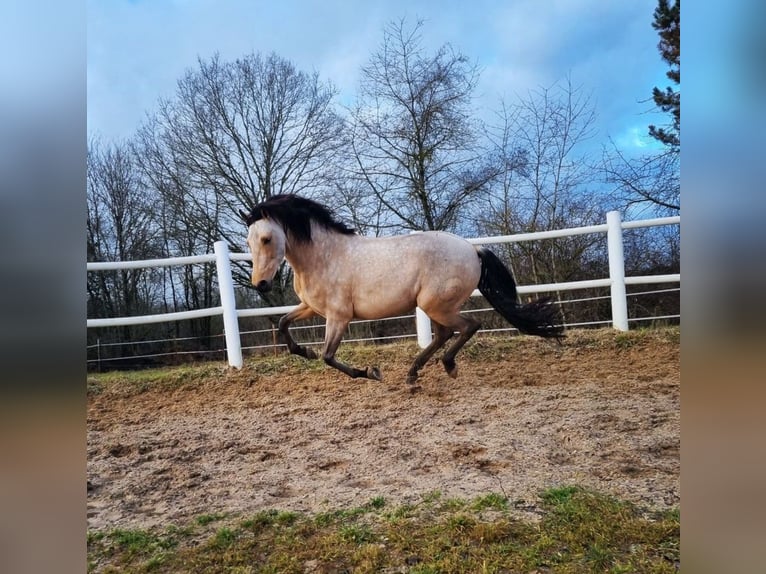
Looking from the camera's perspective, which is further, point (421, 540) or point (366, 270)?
point (366, 270)

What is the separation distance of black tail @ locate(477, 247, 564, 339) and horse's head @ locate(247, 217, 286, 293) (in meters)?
1.14

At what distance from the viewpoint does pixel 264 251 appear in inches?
77.0

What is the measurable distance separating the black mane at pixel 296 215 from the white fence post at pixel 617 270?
229cm

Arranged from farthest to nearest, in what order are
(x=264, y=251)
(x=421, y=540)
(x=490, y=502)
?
(x=264, y=251) → (x=490, y=502) → (x=421, y=540)

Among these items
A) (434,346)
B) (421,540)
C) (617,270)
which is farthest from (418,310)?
(421,540)

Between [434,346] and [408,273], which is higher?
[408,273]

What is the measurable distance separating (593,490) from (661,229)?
2.87m

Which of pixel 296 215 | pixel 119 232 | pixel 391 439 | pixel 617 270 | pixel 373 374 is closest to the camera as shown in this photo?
pixel 391 439

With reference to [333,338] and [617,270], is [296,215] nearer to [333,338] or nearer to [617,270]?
[333,338]

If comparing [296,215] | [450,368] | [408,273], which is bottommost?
[450,368]

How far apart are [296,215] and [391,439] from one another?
1204 millimetres

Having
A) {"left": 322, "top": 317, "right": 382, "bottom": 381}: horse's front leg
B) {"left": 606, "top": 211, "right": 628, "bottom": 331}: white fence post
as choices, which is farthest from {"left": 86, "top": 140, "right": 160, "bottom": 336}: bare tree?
{"left": 606, "top": 211, "right": 628, "bottom": 331}: white fence post

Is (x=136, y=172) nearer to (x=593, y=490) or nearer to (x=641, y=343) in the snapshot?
(x=593, y=490)

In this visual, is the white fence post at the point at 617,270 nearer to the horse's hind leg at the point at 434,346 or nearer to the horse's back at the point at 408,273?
the horse's back at the point at 408,273
